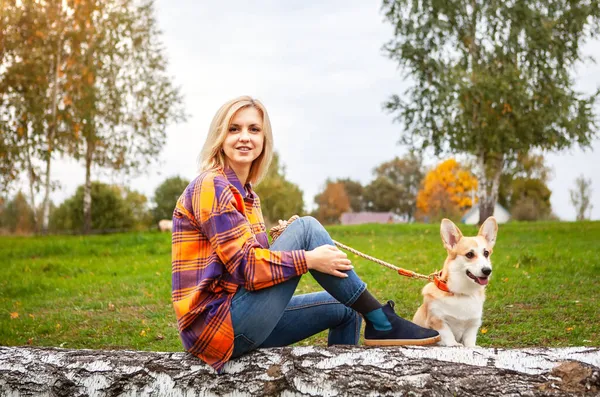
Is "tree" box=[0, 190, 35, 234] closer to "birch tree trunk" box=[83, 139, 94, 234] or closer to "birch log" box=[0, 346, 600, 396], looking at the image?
"birch tree trunk" box=[83, 139, 94, 234]

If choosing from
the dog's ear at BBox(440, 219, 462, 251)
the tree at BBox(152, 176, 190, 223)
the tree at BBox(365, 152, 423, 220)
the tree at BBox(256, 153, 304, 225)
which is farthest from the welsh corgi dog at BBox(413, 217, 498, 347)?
the tree at BBox(365, 152, 423, 220)

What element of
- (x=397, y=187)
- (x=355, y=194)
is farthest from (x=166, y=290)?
(x=355, y=194)

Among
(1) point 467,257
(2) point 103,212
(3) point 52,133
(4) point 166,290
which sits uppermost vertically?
(3) point 52,133

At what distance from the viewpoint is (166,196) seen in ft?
107

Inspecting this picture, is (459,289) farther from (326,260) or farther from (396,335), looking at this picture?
(326,260)

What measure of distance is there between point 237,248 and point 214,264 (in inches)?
7.1

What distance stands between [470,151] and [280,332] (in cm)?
1796

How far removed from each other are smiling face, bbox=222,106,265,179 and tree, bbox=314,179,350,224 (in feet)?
180

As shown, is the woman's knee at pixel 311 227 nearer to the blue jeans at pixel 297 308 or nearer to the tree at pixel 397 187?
the blue jeans at pixel 297 308

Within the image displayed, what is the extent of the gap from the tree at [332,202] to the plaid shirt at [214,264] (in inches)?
2180

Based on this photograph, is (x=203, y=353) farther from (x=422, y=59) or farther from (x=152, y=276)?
(x=422, y=59)

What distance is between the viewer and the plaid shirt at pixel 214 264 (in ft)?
10.1

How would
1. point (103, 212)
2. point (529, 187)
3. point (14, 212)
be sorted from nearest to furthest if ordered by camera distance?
point (103, 212), point (14, 212), point (529, 187)

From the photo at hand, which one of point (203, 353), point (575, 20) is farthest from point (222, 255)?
point (575, 20)
